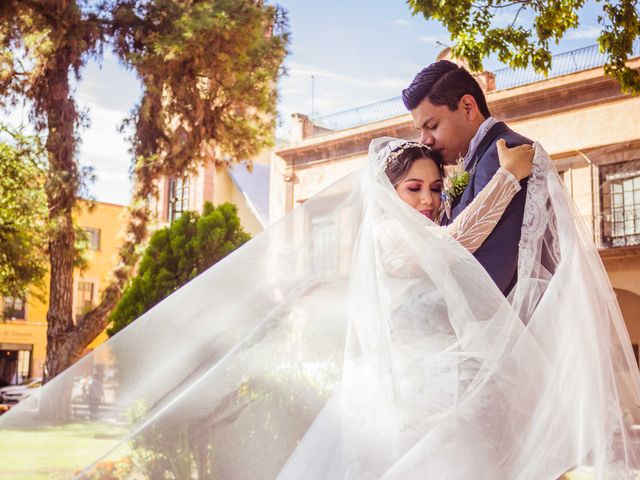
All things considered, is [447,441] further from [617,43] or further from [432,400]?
[617,43]

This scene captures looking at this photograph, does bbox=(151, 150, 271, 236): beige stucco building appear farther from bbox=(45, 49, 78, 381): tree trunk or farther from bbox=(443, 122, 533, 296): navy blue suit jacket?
bbox=(443, 122, 533, 296): navy blue suit jacket

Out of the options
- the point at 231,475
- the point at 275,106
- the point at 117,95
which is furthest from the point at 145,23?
the point at 231,475

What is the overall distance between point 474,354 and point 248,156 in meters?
13.3

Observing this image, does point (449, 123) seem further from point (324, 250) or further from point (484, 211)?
point (324, 250)

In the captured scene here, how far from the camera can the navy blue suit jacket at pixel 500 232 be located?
2188mm

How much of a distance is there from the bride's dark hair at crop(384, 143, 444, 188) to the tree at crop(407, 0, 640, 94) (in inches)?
187

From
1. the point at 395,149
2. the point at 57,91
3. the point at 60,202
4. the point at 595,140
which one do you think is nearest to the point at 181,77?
the point at 57,91

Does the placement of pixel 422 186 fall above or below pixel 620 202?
below

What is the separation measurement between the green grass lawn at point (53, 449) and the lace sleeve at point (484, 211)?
4.24ft

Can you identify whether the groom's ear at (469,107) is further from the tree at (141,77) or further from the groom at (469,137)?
the tree at (141,77)

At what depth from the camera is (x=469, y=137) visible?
7.64 ft

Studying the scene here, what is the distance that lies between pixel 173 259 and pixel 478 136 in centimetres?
557

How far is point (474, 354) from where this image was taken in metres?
2.04

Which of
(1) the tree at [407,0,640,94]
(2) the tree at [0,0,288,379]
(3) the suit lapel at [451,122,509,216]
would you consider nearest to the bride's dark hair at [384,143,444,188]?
(3) the suit lapel at [451,122,509,216]
